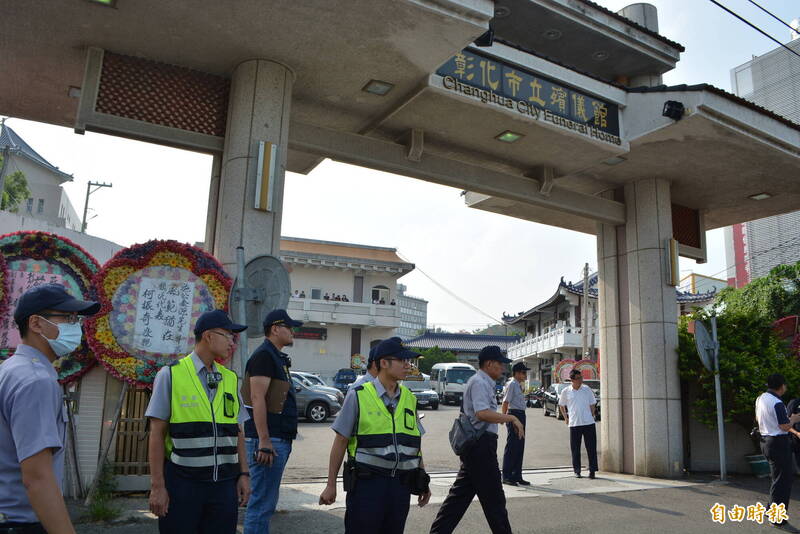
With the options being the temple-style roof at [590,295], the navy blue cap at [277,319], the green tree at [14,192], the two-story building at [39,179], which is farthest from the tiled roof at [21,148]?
the navy blue cap at [277,319]

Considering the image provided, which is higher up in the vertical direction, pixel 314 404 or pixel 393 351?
pixel 393 351

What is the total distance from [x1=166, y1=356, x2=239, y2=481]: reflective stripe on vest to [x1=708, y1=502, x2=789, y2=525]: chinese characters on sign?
19.6 feet

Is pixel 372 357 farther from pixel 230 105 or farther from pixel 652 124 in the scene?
pixel 652 124

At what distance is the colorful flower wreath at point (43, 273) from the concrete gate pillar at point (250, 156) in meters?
1.48

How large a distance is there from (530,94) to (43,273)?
6.44 m

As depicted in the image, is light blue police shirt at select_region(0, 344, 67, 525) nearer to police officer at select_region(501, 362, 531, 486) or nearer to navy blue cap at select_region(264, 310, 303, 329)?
navy blue cap at select_region(264, 310, 303, 329)

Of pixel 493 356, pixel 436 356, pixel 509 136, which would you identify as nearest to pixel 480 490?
pixel 493 356

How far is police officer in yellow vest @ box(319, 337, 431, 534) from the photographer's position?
391cm

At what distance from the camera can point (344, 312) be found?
38531mm

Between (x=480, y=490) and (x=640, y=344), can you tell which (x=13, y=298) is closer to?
(x=480, y=490)

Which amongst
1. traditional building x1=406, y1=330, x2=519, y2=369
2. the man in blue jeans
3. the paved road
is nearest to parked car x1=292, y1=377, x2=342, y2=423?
the paved road

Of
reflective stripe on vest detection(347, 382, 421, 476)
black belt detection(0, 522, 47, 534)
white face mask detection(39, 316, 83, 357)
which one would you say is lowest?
black belt detection(0, 522, 47, 534)

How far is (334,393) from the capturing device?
20.8 meters

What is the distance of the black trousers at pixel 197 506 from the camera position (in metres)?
3.37
